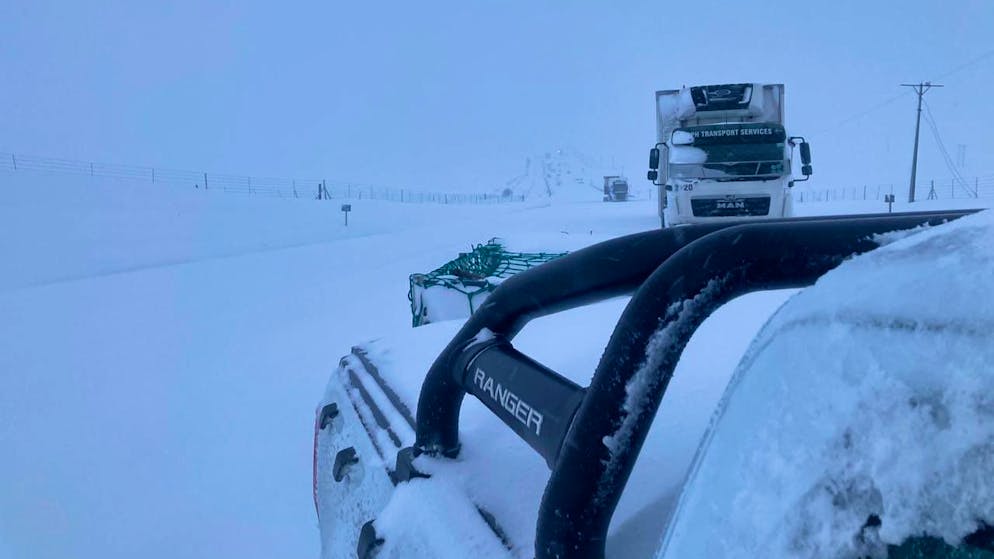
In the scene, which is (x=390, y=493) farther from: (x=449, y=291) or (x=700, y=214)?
(x=700, y=214)

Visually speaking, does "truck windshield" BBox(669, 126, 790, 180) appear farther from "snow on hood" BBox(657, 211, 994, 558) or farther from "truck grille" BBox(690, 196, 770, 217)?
"snow on hood" BBox(657, 211, 994, 558)

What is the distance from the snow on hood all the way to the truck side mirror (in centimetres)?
1536

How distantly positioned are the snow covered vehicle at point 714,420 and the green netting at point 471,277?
11.8ft

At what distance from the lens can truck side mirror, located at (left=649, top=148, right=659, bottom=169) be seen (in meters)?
15.6

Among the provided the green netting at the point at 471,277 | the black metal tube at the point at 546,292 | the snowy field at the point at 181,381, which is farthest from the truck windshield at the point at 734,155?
the black metal tube at the point at 546,292

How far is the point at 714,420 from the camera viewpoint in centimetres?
91

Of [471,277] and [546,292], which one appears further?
[471,277]

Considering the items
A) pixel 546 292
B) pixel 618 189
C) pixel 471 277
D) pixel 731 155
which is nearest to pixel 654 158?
pixel 731 155

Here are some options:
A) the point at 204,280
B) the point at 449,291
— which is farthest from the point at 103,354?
the point at 204,280

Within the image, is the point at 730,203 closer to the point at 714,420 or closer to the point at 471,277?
the point at 471,277

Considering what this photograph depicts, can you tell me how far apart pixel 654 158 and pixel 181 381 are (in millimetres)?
11827

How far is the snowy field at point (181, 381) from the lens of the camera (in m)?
4.13

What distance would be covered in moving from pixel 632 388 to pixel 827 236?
1.35 feet

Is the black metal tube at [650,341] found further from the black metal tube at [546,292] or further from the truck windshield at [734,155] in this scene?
the truck windshield at [734,155]
